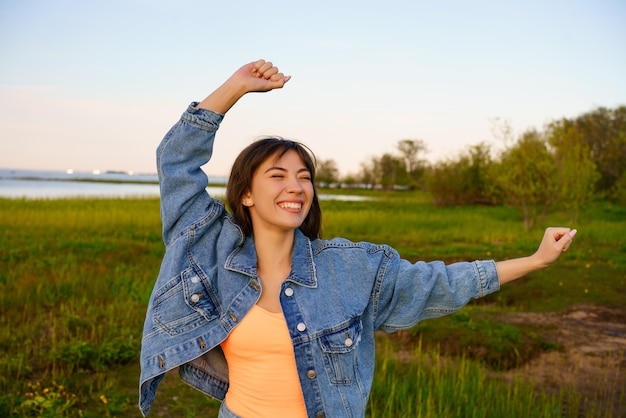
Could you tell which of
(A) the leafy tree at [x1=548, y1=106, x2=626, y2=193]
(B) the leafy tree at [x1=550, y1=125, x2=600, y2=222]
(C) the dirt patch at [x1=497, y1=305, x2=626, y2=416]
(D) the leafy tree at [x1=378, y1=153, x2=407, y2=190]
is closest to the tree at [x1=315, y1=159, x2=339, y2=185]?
(D) the leafy tree at [x1=378, y1=153, x2=407, y2=190]

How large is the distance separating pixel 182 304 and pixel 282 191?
20.2 inches

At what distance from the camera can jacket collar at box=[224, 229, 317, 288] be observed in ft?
6.80

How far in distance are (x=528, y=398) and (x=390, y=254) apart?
3.02 metres

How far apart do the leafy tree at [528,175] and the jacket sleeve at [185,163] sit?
1778 centimetres

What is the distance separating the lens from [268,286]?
2.13 meters

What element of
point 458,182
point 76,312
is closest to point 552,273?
point 76,312

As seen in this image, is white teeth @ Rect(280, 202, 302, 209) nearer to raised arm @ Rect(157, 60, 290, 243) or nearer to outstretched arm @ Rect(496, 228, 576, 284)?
raised arm @ Rect(157, 60, 290, 243)

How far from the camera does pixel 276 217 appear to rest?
6.86ft

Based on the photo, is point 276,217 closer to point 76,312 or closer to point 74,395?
point 74,395

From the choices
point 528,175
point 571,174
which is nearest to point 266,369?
point 528,175

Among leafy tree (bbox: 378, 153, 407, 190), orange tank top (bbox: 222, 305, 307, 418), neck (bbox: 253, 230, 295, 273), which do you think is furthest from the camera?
leafy tree (bbox: 378, 153, 407, 190)

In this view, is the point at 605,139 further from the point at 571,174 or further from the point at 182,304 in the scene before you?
the point at 182,304

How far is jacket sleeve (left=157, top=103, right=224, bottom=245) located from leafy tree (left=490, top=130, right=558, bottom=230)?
17777mm

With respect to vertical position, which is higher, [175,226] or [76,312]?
[175,226]
